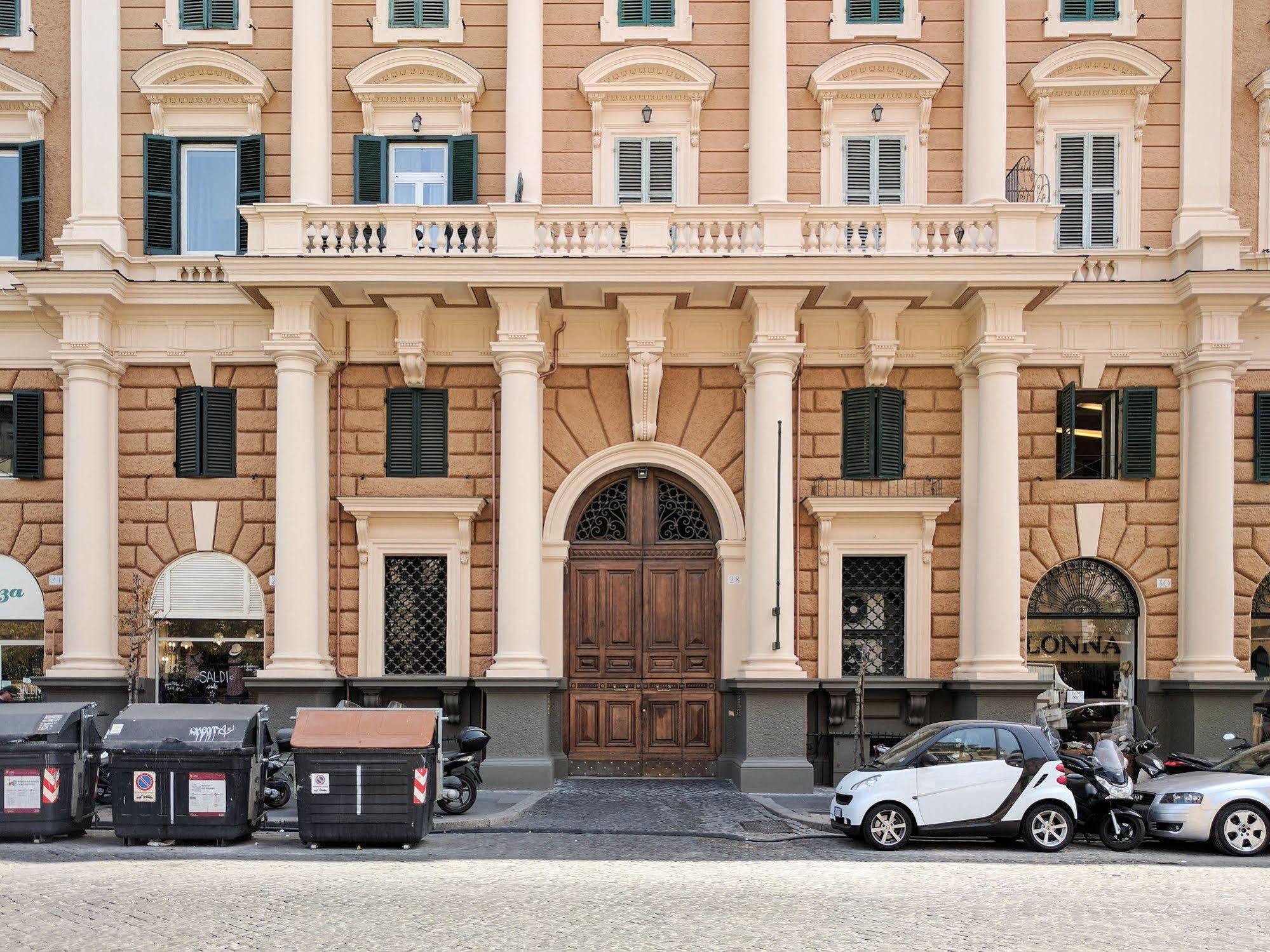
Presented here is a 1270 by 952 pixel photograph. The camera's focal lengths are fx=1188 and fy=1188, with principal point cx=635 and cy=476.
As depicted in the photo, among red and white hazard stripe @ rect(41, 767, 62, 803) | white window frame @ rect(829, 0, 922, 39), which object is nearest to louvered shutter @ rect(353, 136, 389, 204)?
white window frame @ rect(829, 0, 922, 39)

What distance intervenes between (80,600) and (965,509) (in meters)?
14.5

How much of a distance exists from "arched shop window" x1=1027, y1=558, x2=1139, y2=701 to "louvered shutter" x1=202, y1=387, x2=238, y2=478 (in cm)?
1358

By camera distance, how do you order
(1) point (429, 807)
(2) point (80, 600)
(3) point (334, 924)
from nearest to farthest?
(3) point (334, 924)
(1) point (429, 807)
(2) point (80, 600)

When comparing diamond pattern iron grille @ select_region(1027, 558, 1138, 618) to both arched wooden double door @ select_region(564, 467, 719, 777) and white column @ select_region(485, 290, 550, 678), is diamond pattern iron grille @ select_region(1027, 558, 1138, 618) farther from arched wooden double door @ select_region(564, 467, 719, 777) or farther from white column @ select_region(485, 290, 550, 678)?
white column @ select_region(485, 290, 550, 678)

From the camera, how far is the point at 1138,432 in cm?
1966

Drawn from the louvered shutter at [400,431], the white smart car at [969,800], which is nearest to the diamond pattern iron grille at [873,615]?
the white smart car at [969,800]

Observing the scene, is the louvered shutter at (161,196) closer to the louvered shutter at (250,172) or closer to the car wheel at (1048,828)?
the louvered shutter at (250,172)

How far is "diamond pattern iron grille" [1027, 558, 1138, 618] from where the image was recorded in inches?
779

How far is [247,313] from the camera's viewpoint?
19844 mm

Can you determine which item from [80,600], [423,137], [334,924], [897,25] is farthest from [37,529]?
[897,25]

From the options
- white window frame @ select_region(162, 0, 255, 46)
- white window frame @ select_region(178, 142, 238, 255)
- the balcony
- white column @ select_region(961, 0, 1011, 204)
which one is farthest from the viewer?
white window frame @ select_region(178, 142, 238, 255)

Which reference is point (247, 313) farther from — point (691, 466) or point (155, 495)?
point (691, 466)

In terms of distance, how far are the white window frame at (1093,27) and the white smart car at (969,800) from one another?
12565 mm

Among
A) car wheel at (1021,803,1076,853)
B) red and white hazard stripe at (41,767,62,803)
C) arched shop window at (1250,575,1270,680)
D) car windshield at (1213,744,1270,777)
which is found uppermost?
arched shop window at (1250,575,1270,680)
